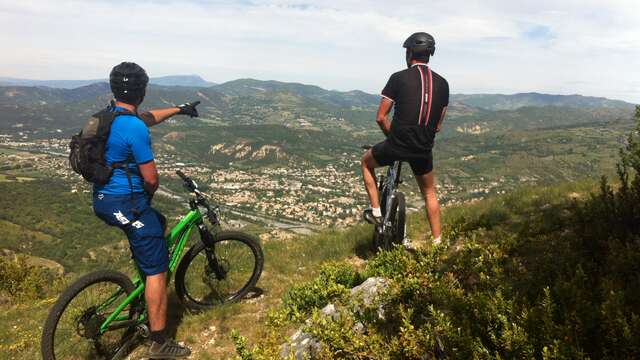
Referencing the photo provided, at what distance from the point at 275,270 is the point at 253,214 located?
145054 millimetres

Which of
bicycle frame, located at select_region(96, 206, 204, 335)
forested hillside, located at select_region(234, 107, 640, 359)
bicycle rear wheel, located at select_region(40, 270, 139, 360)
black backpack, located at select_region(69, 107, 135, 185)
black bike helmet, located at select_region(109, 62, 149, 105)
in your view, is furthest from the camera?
bicycle frame, located at select_region(96, 206, 204, 335)

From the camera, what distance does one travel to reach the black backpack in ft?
15.5

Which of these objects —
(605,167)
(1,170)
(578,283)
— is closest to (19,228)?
(1,170)

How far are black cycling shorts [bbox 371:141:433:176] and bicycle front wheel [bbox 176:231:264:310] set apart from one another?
283cm

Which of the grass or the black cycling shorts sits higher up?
the black cycling shorts

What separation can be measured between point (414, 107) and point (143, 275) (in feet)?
15.9

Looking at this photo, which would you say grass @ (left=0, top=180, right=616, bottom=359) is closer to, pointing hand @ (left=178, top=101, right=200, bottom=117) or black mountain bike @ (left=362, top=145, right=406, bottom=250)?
black mountain bike @ (left=362, top=145, right=406, bottom=250)

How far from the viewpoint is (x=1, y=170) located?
164 m

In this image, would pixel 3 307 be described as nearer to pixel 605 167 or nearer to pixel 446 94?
pixel 446 94

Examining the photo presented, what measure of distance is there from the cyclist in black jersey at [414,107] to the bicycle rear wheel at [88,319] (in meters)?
4.70

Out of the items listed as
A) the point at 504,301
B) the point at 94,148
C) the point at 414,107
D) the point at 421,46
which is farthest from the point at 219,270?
the point at 421,46

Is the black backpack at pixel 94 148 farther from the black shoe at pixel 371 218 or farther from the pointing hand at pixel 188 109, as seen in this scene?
the black shoe at pixel 371 218

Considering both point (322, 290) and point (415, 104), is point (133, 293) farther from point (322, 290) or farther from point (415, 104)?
point (415, 104)

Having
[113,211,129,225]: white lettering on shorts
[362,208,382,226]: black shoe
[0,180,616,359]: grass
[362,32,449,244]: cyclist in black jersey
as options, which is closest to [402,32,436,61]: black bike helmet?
[362,32,449,244]: cyclist in black jersey
